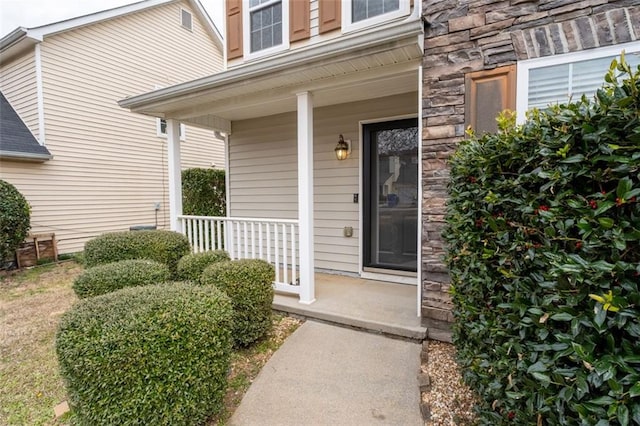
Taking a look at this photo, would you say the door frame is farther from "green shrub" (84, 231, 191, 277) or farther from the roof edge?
the roof edge

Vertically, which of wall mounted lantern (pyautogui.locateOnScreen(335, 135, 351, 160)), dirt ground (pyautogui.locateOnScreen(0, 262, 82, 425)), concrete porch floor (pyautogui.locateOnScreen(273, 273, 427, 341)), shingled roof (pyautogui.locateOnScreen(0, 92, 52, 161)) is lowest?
dirt ground (pyautogui.locateOnScreen(0, 262, 82, 425))

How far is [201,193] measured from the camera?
23.3 feet

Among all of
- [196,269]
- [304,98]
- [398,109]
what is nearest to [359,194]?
[398,109]

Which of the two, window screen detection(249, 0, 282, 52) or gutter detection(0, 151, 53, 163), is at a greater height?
window screen detection(249, 0, 282, 52)

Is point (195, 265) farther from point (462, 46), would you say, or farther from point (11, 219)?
point (11, 219)

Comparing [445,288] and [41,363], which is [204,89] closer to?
[41,363]

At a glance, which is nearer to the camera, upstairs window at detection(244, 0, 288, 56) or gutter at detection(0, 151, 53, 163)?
upstairs window at detection(244, 0, 288, 56)

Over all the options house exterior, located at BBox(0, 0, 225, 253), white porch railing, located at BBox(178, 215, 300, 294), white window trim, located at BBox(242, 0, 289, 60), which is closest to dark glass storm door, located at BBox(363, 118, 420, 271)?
white porch railing, located at BBox(178, 215, 300, 294)

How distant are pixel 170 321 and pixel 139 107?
429 cm

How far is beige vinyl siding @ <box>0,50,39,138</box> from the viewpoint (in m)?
7.39

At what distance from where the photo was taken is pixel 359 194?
4965 mm

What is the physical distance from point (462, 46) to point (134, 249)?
4.56 metres

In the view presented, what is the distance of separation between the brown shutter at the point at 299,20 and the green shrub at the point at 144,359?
4676 millimetres

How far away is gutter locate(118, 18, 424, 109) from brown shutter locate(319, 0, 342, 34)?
4.71 ft
